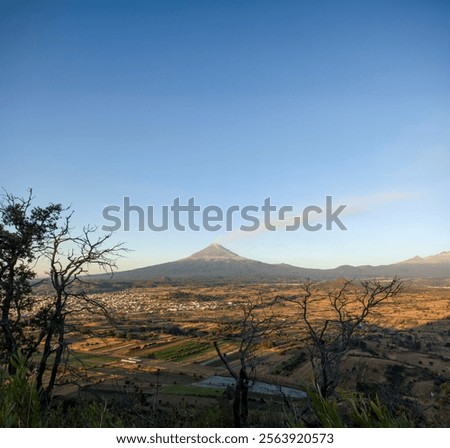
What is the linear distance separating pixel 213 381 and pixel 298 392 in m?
6.91

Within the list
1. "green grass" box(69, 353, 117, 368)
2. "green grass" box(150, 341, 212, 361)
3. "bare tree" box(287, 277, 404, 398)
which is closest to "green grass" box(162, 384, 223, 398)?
"green grass" box(69, 353, 117, 368)

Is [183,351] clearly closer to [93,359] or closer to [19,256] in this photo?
[93,359]

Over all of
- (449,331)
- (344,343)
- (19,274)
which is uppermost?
Result: (19,274)

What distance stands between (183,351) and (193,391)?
43.1 feet

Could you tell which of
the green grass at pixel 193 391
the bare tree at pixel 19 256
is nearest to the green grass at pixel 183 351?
the green grass at pixel 193 391

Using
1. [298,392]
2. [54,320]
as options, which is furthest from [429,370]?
[54,320]

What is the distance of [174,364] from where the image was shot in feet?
102

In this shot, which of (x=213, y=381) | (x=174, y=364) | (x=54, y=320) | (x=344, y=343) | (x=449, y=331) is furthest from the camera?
(x=449, y=331)

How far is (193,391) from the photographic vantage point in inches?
912

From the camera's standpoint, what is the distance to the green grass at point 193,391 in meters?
22.3

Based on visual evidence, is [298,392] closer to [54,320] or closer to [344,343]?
[344,343]

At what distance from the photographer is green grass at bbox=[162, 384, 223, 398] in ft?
73.0

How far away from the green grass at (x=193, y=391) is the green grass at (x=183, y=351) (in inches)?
348

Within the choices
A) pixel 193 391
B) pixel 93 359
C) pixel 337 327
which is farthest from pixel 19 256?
pixel 93 359
